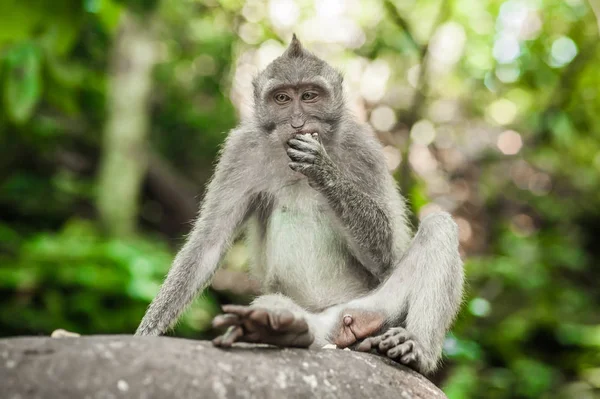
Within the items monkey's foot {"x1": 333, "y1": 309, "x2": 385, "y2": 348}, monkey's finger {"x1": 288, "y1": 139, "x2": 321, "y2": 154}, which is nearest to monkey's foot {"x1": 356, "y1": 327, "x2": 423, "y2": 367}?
monkey's foot {"x1": 333, "y1": 309, "x2": 385, "y2": 348}

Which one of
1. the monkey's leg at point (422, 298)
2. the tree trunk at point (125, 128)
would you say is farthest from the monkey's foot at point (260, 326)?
the tree trunk at point (125, 128)

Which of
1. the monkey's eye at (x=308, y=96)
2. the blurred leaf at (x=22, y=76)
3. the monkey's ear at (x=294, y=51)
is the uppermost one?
the monkey's ear at (x=294, y=51)

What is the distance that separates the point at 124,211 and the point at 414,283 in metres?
7.01

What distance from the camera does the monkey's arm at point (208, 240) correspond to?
5.40 m

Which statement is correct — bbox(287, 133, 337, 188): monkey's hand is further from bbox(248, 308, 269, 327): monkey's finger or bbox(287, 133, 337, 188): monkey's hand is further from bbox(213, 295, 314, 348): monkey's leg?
bbox(248, 308, 269, 327): monkey's finger

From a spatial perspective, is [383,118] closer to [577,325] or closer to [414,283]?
[577,325]

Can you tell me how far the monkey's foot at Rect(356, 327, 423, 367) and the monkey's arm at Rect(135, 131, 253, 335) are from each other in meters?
1.43

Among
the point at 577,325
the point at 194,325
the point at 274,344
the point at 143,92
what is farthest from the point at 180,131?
the point at 274,344

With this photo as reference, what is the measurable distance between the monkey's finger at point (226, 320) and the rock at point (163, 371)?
0.50 ft

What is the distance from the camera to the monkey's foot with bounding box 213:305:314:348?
3926mm

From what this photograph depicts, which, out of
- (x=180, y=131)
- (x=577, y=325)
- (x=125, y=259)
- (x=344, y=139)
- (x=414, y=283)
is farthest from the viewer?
(x=180, y=131)

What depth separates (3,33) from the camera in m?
3.62

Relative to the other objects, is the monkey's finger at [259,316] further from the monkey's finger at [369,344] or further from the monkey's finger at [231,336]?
the monkey's finger at [369,344]

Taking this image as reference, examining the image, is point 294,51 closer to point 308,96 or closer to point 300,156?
point 308,96
